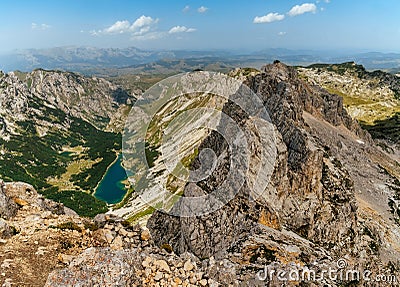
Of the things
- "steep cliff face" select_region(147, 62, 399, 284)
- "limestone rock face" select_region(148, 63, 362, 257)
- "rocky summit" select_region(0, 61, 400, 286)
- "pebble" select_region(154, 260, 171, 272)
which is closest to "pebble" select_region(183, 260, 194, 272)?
"rocky summit" select_region(0, 61, 400, 286)

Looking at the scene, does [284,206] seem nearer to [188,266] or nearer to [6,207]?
[188,266]

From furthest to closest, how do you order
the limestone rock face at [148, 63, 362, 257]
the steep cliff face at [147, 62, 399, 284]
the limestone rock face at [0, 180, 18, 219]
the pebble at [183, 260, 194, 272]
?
the limestone rock face at [148, 63, 362, 257]
the steep cliff face at [147, 62, 399, 284]
the limestone rock face at [0, 180, 18, 219]
the pebble at [183, 260, 194, 272]

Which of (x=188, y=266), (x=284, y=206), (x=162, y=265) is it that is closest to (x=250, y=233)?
(x=188, y=266)

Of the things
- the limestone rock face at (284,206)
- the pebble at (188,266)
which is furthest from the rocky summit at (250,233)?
the limestone rock face at (284,206)

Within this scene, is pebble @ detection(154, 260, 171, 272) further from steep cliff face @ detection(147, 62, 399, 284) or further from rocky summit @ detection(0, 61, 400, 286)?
steep cliff face @ detection(147, 62, 399, 284)

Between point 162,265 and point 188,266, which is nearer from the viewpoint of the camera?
point 162,265

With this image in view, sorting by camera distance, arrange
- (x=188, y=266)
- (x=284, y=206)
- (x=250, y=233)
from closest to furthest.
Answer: (x=188, y=266) → (x=250, y=233) → (x=284, y=206)

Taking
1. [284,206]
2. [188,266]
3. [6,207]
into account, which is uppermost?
[6,207]

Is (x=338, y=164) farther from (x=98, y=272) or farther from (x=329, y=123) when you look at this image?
(x=98, y=272)

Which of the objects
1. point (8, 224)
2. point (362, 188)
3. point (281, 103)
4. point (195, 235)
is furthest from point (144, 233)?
point (362, 188)
